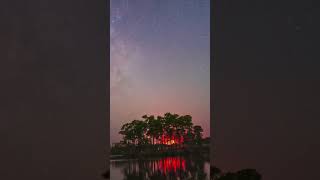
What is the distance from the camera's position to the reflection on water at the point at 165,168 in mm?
3378

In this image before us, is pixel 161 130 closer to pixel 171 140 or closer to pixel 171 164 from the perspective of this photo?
pixel 171 140

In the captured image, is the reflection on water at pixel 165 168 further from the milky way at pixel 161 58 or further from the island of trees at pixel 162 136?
the milky way at pixel 161 58

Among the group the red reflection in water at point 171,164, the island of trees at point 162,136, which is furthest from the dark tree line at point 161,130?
the red reflection in water at point 171,164

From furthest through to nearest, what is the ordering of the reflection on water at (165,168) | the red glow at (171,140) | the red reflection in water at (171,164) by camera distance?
the red glow at (171,140) < the red reflection in water at (171,164) < the reflection on water at (165,168)

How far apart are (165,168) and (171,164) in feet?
0.44

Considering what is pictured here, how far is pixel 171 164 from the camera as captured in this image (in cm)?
362

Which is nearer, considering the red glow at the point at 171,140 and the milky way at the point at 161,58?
the milky way at the point at 161,58

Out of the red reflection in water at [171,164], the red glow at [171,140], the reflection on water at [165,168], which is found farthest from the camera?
the red glow at [171,140]

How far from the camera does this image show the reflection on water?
133 inches

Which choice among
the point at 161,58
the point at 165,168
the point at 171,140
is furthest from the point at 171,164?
the point at 161,58
